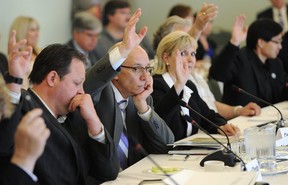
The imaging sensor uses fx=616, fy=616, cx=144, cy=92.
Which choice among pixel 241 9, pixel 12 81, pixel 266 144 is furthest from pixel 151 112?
pixel 241 9

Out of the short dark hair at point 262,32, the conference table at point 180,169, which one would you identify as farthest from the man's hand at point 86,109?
the short dark hair at point 262,32

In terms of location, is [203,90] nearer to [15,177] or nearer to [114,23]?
[15,177]

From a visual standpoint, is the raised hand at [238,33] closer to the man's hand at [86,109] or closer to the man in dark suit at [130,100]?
the man in dark suit at [130,100]

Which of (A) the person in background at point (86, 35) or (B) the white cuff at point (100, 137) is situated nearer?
(B) the white cuff at point (100, 137)

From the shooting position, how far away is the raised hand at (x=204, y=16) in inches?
172

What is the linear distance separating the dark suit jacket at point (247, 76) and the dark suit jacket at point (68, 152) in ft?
7.32

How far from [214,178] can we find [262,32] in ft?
10.0

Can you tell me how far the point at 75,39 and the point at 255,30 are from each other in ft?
7.74

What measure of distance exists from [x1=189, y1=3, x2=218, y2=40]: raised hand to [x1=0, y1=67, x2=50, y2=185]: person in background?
2591mm

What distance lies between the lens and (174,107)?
342 centimetres

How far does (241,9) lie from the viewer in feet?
28.8

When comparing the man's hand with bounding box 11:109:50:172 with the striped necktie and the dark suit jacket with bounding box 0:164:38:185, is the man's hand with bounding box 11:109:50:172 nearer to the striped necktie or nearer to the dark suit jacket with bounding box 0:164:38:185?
the dark suit jacket with bounding box 0:164:38:185

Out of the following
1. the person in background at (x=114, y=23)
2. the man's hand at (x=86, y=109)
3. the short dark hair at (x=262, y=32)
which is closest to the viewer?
the man's hand at (x=86, y=109)

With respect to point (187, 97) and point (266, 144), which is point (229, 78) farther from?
point (266, 144)
